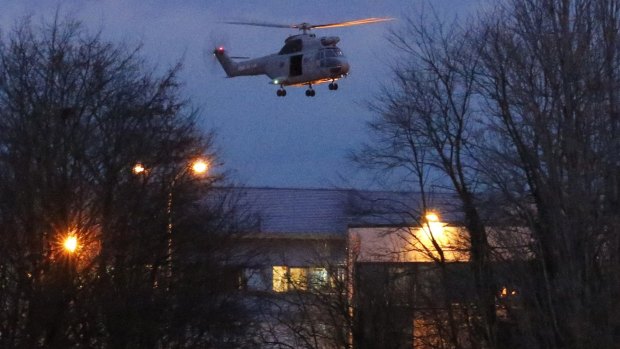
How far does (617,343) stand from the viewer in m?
22.0

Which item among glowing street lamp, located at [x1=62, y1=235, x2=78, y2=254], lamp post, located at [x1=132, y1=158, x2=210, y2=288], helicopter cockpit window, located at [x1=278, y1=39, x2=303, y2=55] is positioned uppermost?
helicopter cockpit window, located at [x1=278, y1=39, x2=303, y2=55]

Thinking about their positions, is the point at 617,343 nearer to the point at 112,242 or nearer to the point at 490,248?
the point at 490,248

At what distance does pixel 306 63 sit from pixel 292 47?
141cm

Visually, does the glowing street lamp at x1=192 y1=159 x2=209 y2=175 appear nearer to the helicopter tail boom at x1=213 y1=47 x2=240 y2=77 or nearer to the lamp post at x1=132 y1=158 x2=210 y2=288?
the lamp post at x1=132 y1=158 x2=210 y2=288

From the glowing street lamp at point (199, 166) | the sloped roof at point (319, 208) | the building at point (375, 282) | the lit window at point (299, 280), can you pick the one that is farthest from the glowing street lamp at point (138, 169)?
the lit window at point (299, 280)

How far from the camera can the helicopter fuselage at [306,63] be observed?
4122 cm

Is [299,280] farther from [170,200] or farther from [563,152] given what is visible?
[563,152]

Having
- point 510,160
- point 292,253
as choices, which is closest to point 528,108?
point 510,160

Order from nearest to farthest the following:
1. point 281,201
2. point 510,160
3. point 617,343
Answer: point 617,343 → point 510,160 → point 281,201

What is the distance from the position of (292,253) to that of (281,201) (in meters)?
6.59

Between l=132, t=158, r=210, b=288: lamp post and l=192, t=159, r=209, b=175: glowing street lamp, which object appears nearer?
l=132, t=158, r=210, b=288: lamp post

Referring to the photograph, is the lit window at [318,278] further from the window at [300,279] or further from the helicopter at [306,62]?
the helicopter at [306,62]

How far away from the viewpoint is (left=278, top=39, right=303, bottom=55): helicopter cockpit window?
139 ft

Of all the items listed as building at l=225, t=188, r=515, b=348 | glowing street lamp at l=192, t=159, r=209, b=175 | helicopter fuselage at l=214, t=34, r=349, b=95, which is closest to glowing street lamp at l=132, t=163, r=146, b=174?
glowing street lamp at l=192, t=159, r=209, b=175
